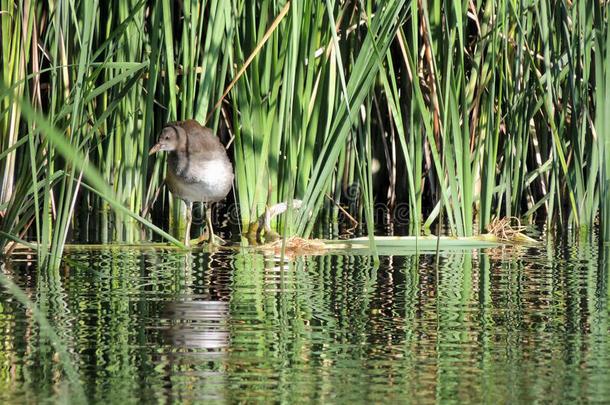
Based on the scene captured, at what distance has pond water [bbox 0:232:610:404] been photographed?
2529 millimetres

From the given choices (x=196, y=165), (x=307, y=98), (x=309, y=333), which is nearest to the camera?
(x=309, y=333)

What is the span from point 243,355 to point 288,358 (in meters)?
0.12

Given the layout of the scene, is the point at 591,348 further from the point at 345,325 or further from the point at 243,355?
the point at 243,355

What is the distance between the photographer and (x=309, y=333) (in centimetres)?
316

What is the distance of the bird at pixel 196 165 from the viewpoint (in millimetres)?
5797

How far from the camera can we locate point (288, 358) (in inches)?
112

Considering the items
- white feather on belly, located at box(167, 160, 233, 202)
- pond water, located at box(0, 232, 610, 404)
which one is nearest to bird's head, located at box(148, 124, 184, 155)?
white feather on belly, located at box(167, 160, 233, 202)

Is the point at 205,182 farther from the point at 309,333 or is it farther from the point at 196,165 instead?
the point at 309,333

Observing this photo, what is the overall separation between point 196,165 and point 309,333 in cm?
293

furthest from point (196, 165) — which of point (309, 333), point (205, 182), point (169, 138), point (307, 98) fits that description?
point (309, 333)

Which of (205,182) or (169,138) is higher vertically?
(169,138)

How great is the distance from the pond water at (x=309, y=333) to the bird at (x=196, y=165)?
3.71ft

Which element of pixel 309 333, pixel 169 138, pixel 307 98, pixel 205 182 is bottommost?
pixel 309 333

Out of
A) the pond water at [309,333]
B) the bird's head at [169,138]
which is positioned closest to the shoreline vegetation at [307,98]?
the bird's head at [169,138]
